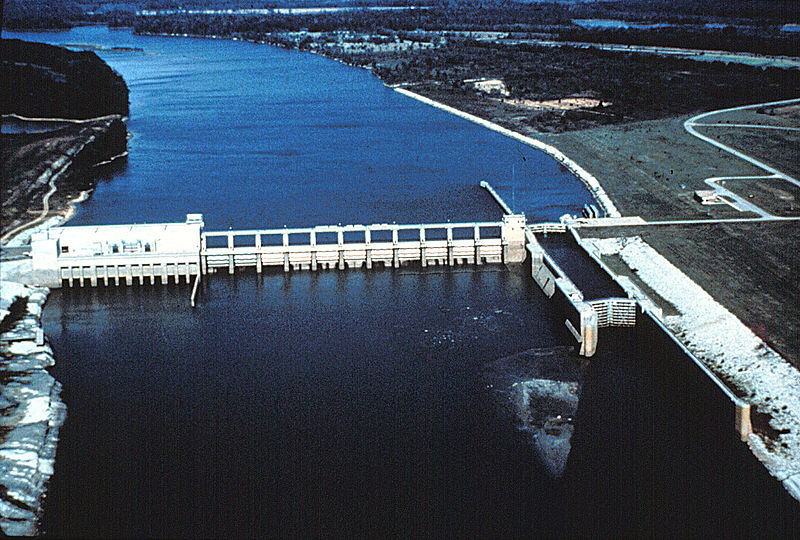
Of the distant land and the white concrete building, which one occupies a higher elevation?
the distant land

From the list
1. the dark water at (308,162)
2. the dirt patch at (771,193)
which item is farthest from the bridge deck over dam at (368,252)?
the dirt patch at (771,193)

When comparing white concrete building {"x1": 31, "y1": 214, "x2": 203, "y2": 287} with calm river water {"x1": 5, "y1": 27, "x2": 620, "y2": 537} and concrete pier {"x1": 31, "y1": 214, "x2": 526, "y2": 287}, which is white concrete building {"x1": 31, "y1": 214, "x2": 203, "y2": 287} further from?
calm river water {"x1": 5, "y1": 27, "x2": 620, "y2": 537}

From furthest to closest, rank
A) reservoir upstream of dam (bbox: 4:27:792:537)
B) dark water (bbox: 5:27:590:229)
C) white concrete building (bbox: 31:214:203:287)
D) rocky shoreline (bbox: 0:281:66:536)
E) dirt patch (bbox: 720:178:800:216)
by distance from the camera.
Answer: dark water (bbox: 5:27:590:229), dirt patch (bbox: 720:178:800:216), white concrete building (bbox: 31:214:203:287), reservoir upstream of dam (bbox: 4:27:792:537), rocky shoreline (bbox: 0:281:66:536)

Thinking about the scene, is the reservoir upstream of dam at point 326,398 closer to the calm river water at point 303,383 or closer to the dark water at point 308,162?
the calm river water at point 303,383

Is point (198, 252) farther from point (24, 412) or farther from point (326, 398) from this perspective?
point (24, 412)

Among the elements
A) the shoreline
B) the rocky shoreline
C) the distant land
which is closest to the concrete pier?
the rocky shoreline

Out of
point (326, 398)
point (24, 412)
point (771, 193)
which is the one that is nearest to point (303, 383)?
point (326, 398)
